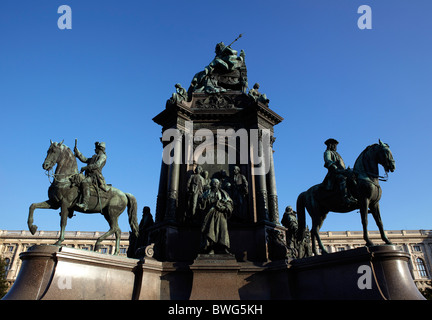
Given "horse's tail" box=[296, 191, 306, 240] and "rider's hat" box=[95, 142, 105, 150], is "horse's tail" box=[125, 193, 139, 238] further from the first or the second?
"horse's tail" box=[296, 191, 306, 240]

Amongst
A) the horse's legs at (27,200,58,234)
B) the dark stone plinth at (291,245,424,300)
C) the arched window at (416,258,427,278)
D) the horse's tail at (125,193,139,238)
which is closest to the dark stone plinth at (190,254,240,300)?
the dark stone plinth at (291,245,424,300)

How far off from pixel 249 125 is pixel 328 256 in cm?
617

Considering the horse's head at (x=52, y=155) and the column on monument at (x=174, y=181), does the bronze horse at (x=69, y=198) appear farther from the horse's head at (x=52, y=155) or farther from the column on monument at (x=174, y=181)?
the column on monument at (x=174, y=181)

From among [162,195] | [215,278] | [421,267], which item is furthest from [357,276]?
[421,267]

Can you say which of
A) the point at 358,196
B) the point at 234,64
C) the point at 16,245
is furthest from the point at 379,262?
the point at 16,245

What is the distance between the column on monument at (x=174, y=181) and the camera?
1066 centimetres

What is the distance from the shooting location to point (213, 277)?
8539mm

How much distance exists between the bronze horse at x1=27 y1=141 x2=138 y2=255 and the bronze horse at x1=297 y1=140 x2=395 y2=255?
6438 mm

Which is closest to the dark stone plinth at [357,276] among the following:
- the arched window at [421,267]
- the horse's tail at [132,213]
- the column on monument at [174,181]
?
the column on monument at [174,181]

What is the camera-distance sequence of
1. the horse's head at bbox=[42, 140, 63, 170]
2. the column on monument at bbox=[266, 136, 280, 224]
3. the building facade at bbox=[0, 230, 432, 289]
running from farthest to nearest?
1. the building facade at bbox=[0, 230, 432, 289]
2. the column on monument at bbox=[266, 136, 280, 224]
3. the horse's head at bbox=[42, 140, 63, 170]

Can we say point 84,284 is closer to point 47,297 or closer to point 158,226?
point 47,297

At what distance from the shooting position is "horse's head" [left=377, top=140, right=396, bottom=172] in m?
9.10

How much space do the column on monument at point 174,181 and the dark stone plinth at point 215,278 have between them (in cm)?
243

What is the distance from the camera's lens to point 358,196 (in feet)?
29.9
